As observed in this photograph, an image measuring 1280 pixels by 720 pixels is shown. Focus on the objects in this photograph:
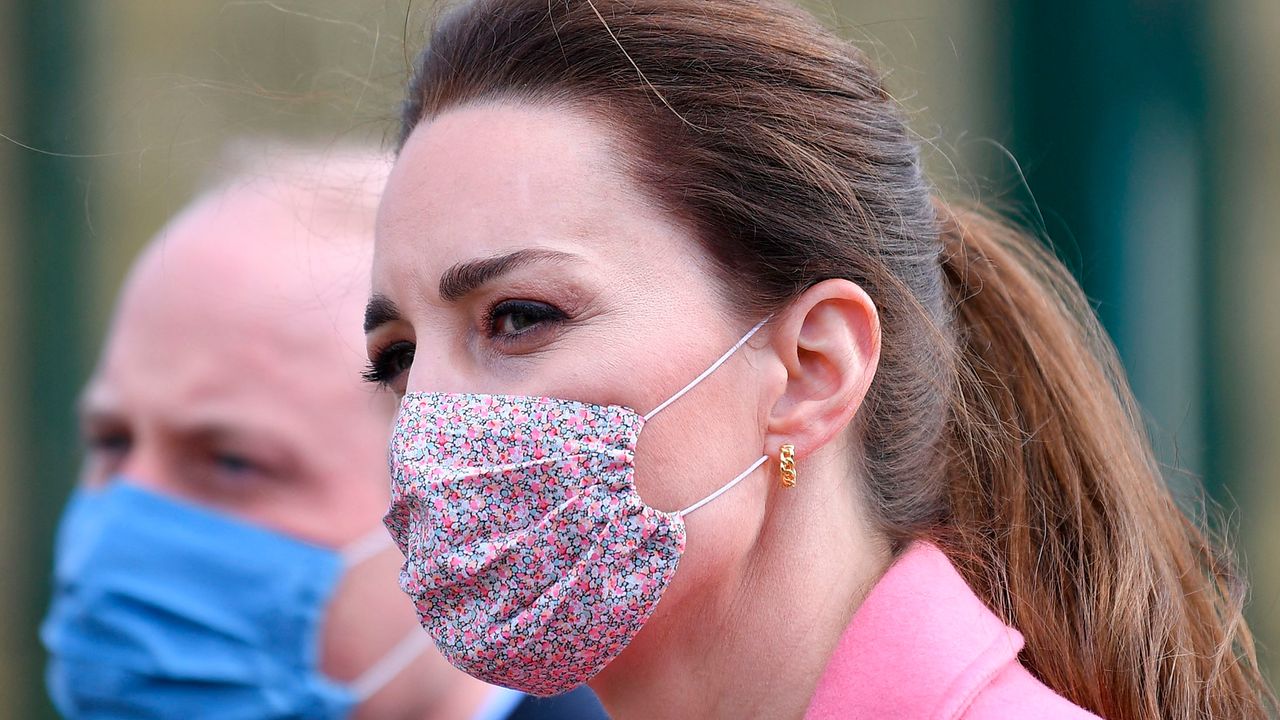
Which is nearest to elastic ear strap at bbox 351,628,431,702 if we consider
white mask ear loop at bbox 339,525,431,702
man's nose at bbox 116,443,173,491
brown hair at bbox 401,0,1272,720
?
white mask ear loop at bbox 339,525,431,702

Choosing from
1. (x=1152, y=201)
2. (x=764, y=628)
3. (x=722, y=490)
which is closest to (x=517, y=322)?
(x=722, y=490)

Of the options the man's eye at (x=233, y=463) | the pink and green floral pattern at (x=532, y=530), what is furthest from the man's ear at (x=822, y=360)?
the man's eye at (x=233, y=463)

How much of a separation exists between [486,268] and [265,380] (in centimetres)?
161

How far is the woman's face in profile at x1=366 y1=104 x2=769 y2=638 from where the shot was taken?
201cm

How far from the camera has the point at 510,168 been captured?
2.08 meters

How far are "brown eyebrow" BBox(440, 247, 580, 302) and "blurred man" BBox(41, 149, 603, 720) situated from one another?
138 centimetres

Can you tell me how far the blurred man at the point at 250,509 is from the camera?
3.44 meters

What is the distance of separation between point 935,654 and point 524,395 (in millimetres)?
669

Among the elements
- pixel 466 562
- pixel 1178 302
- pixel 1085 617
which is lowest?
pixel 1178 302

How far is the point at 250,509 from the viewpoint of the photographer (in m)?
3.54

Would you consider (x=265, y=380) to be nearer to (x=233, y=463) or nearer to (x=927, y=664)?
(x=233, y=463)

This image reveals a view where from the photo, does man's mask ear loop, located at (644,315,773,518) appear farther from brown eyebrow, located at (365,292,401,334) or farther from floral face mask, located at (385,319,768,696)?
brown eyebrow, located at (365,292,401,334)

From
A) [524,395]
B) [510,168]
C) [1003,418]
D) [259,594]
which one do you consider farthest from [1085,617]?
[259,594]

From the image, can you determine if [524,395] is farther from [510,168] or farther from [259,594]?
[259,594]
